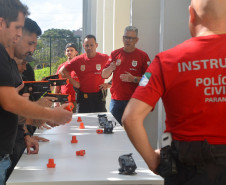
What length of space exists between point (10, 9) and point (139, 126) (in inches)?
45.6

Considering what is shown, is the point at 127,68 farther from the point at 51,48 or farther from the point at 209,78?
the point at 51,48

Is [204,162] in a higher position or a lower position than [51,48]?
lower

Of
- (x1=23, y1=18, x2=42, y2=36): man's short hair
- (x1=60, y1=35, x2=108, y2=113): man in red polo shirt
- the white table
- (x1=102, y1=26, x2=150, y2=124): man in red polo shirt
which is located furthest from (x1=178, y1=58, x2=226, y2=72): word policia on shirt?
(x1=60, y1=35, x2=108, y2=113): man in red polo shirt

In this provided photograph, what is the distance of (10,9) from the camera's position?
2381 millimetres

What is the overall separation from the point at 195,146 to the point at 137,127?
26cm

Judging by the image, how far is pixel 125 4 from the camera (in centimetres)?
813

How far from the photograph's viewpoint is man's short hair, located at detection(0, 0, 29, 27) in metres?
2.35

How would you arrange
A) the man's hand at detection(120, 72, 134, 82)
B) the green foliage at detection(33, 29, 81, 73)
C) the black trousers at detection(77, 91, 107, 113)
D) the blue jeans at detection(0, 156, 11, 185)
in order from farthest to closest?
the green foliage at detection(33, 29, 81, 73)
the black trousers at detection(77, 91, 107, 113)
the man's hand at detection(120, 72, 134, 82)
the blue jeans at detection(0, 156, 11, 185)

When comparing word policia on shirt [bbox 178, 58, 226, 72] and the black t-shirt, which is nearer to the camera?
word policia on shirt [bbox 178, 58, 226, 72]

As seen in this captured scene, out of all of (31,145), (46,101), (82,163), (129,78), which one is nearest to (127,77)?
(129,78)

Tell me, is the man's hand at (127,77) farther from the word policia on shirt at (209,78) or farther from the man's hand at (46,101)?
the word policia on shirt at (209,78)

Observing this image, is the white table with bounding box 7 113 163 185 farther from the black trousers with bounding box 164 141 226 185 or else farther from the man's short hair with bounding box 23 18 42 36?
the man's short hair with bounding box 23 18 42 36

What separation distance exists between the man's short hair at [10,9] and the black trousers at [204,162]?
51.1 inches

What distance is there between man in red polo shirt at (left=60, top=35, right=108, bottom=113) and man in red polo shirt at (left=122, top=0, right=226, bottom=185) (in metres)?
4.96
